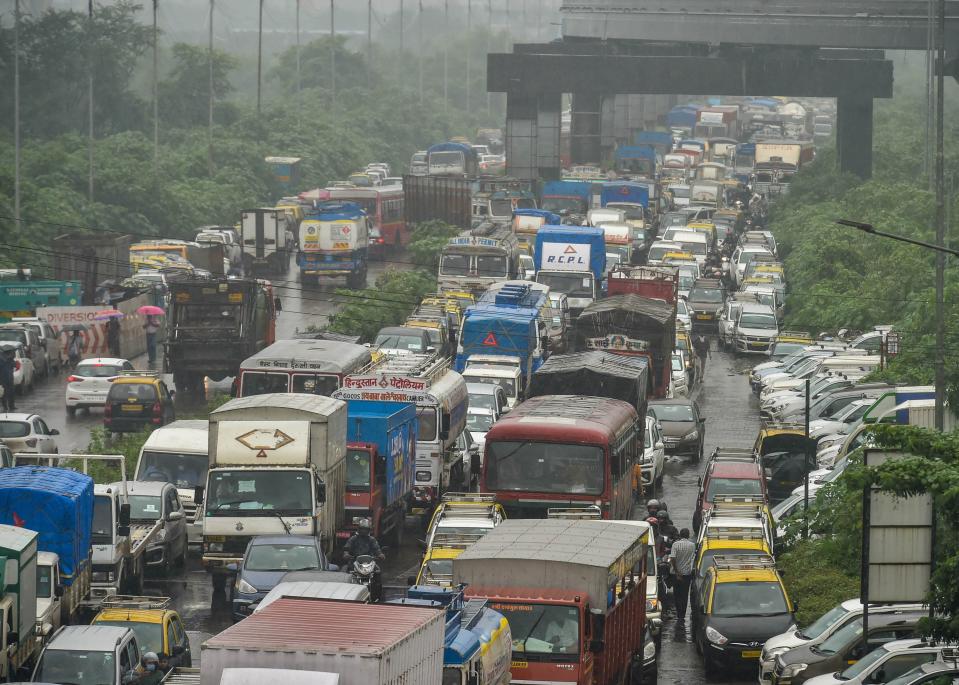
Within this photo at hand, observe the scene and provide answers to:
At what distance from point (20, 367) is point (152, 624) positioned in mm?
23172

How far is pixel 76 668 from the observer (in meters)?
18.7

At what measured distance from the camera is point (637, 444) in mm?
31844

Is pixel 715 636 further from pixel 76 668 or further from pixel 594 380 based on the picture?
pixel 594 380

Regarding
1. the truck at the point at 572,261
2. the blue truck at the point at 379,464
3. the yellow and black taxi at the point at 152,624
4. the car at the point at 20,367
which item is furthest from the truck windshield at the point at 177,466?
the truck at the point at 572,261

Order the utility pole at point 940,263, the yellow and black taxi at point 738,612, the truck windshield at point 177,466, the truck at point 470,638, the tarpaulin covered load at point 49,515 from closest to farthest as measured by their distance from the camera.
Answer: the truck at point 470,638 < the yellow and black taxi at point 738,612 < the tarpaulin covered load at point 49,515 < the utility pole at point 940,263 < the truck windshield at point 177,466

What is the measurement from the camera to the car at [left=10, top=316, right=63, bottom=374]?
4506cm

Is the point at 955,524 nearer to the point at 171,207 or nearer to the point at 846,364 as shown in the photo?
the point at 846,364

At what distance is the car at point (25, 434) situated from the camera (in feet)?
111

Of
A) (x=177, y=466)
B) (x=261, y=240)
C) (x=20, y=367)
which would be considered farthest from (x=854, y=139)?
(x=177, y=466)

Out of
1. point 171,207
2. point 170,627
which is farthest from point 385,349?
point 171,207

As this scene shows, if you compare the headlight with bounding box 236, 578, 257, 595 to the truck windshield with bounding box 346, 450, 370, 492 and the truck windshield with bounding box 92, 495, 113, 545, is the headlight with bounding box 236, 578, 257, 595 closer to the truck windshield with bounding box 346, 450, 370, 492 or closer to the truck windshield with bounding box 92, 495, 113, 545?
the truck windshield with bounding box 92, 495, 113, 545

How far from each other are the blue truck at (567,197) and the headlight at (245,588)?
5408 cm

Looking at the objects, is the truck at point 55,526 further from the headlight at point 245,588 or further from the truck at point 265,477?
the truck at point 265,477

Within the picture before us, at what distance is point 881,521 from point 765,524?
7852 mm
